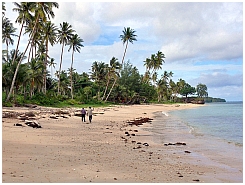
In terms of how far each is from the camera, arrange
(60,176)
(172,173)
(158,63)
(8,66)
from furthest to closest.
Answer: (158,63) < (8,66) < (172,173) < (60,176)

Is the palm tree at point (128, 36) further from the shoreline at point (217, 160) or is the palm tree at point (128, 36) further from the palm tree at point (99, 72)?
the shoreline at point (217, 160)

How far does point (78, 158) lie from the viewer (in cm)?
755

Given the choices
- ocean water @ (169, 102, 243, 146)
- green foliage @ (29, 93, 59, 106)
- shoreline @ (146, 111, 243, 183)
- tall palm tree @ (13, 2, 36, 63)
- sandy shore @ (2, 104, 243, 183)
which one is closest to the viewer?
sandy shore @ (2, 104, 243, 183)

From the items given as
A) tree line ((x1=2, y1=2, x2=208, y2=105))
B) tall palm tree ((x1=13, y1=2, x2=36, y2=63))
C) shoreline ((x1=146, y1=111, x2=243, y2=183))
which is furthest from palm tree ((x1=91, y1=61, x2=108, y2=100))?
shoreline ((x1=146, y1=111, x2=243, y2=183))

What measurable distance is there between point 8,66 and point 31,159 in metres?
29.1

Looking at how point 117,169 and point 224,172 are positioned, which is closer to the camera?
point 117,169

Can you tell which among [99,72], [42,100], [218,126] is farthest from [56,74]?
[218,126]

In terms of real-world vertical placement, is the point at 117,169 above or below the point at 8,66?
below

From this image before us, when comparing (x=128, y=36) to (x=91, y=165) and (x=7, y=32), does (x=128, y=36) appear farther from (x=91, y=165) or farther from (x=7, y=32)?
(x=91, y=165)

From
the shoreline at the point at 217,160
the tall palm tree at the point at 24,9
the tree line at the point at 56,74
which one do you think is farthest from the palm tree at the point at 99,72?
the shoreline at the point at 217,160

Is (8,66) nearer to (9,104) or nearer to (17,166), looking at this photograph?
(9,104)

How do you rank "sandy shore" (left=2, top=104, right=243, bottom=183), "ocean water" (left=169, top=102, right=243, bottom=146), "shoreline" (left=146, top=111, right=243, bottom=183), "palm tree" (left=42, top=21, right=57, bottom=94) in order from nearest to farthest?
"sandy shore" (left=2, top=104, right=243, bottom=183), "shoreline" (left=146, top=111, right=243, bottom=183), "ocean water" (left=169, top=102, right=243, bottom=146), "palm tree" (left=42, top=21, right=57, bottom=94)

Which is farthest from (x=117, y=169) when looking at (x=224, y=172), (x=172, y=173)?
(x=224, y=172)

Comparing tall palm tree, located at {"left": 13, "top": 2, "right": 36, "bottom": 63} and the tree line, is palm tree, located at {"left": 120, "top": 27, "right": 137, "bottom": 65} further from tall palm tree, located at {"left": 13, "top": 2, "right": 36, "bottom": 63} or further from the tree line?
tall palm tree, located at {"left": 13, "top": 2, "right": 36, "bottom": 63}
